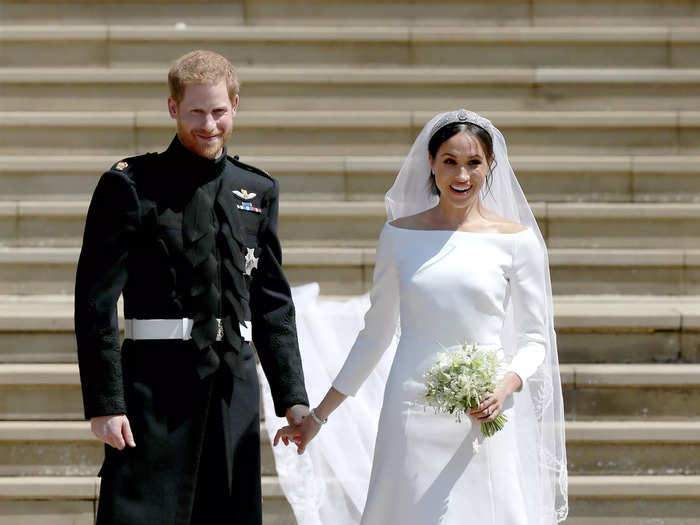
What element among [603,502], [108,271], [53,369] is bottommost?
[603,502]

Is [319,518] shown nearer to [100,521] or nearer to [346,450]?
[346,450]

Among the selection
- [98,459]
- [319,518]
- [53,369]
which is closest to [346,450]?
[319,518]

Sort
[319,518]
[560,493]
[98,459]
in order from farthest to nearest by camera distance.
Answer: [98,459]
[319,518]
[560,493]

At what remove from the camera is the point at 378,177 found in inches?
263

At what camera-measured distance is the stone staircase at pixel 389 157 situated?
5.05 metres

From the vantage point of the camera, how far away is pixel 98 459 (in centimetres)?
505

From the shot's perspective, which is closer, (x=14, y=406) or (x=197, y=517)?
(x=197, y=517)

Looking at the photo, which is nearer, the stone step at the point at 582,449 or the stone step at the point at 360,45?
the stone step at the point at 582,449

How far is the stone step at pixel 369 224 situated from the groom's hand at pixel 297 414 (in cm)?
288

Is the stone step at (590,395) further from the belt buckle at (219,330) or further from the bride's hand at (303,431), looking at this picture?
the belt buckle at (219,330)

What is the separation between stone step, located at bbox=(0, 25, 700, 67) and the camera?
288 inches

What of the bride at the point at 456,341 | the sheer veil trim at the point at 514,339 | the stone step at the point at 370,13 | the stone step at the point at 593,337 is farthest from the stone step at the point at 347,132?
the bride at the point at 456,341

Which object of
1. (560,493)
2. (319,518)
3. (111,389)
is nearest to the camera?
(111,389)

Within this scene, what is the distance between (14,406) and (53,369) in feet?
0.83
